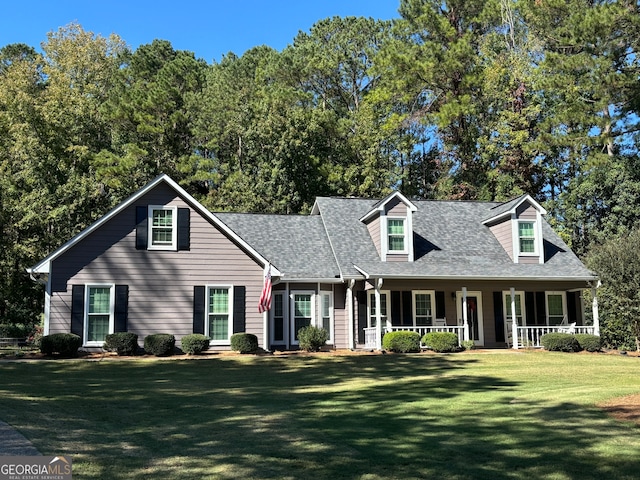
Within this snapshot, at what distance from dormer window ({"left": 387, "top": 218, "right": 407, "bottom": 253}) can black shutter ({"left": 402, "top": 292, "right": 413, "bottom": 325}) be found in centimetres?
189

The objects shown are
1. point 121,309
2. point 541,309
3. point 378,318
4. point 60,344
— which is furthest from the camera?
point 541,309

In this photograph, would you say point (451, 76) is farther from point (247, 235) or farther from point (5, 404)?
point (5, 404)

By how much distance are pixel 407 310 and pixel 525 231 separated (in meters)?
6.37

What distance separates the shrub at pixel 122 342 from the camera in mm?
20578

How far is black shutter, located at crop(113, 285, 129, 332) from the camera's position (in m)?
21.5

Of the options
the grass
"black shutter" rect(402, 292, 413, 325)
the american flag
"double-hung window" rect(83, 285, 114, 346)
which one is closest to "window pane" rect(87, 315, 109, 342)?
"double-hung window" rect(83, 285, 114, 346)

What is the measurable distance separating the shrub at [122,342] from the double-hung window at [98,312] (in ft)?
2.63

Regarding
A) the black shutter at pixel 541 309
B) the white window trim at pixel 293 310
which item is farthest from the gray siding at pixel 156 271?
the black shutter at pixel 541 309

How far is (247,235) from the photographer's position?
26922 mm

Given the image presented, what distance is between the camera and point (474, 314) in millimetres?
25656

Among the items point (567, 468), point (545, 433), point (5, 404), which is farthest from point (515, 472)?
point (5, 404)

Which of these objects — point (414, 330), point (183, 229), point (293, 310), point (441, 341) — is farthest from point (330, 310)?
point (183, 229)

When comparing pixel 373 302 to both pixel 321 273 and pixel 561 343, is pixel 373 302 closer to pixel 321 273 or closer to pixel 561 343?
pixel 321 273

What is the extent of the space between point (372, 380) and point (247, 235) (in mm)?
13142
